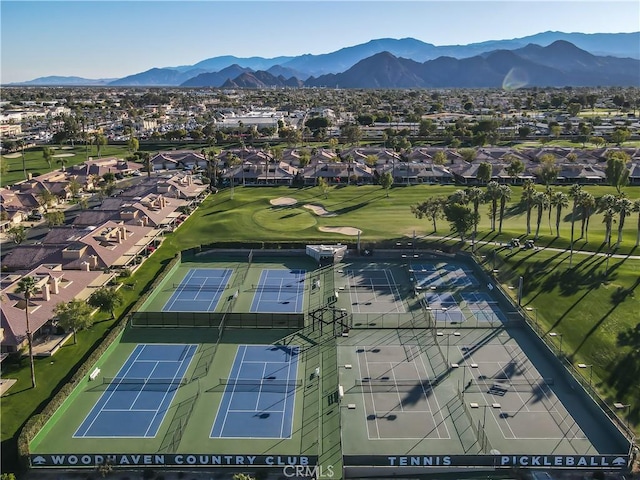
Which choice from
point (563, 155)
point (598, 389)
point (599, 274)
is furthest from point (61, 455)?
point (563, 155)

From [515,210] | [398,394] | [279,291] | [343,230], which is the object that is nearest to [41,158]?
[343,230]

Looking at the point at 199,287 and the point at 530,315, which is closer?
the point at 530,315

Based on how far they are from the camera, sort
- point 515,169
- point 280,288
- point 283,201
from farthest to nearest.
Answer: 1. point 515,169
2. point 283,201
3. point 280,288

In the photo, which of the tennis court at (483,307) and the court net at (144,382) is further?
the tennis court at (483,307)

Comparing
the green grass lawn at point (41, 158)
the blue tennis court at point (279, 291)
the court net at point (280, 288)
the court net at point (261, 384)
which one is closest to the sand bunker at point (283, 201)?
the blue tennis court at point (279, 291)

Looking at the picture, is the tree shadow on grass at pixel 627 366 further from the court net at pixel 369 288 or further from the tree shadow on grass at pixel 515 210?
the tree shadow on grass at pixel 515 210

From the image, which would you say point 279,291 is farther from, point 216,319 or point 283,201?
point 283,201

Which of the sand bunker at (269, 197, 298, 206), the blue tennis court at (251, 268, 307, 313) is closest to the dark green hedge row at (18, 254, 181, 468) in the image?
the blue tennis court at (251, 268, 307, 313)

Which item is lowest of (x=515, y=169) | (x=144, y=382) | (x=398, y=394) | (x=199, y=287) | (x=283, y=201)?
(x=398, y=394)
